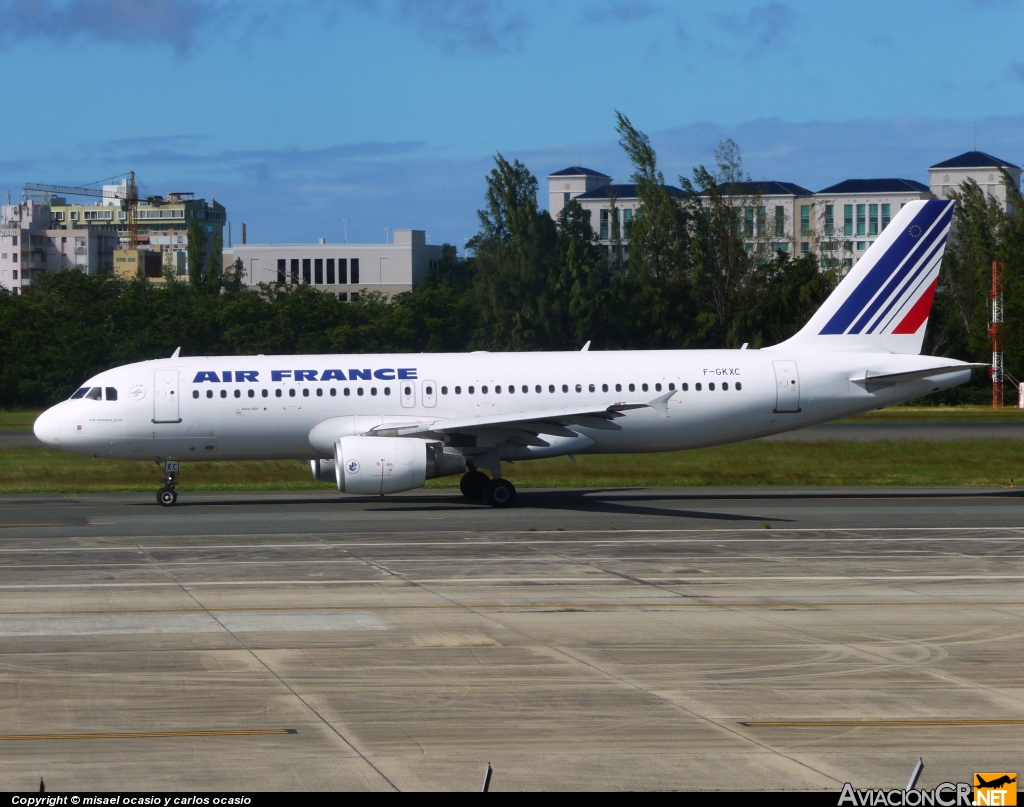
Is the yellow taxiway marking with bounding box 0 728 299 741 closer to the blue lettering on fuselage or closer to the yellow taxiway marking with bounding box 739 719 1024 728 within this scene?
the yellow taxiway marking with bounding box 739 719 1024 728

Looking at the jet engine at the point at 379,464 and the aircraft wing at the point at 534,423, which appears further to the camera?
the aircraft wing at the point at 534,423

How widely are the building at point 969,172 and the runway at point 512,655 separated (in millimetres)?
146426

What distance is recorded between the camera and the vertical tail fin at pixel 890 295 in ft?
109

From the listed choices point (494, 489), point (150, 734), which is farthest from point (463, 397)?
point (150, 734)

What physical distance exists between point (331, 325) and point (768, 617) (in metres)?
80.6

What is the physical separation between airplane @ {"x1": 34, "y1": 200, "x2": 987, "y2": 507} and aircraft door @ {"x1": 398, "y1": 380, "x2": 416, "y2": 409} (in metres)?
0.05

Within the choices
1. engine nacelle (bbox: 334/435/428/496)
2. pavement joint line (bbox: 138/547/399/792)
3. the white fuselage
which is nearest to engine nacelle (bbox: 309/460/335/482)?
the white fuselage

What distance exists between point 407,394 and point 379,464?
11.4ft

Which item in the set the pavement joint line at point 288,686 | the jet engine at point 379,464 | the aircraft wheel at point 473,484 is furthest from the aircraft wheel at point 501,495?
the pavement joint line at point 288,686

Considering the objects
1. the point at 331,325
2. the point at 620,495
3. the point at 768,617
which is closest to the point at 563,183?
the point at 331,325

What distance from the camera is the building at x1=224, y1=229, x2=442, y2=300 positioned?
161 m

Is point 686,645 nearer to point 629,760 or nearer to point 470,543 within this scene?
point 629,760

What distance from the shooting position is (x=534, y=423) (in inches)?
1153

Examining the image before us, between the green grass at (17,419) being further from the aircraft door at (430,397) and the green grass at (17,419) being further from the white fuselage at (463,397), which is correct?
the aircraft door at (430,397)
